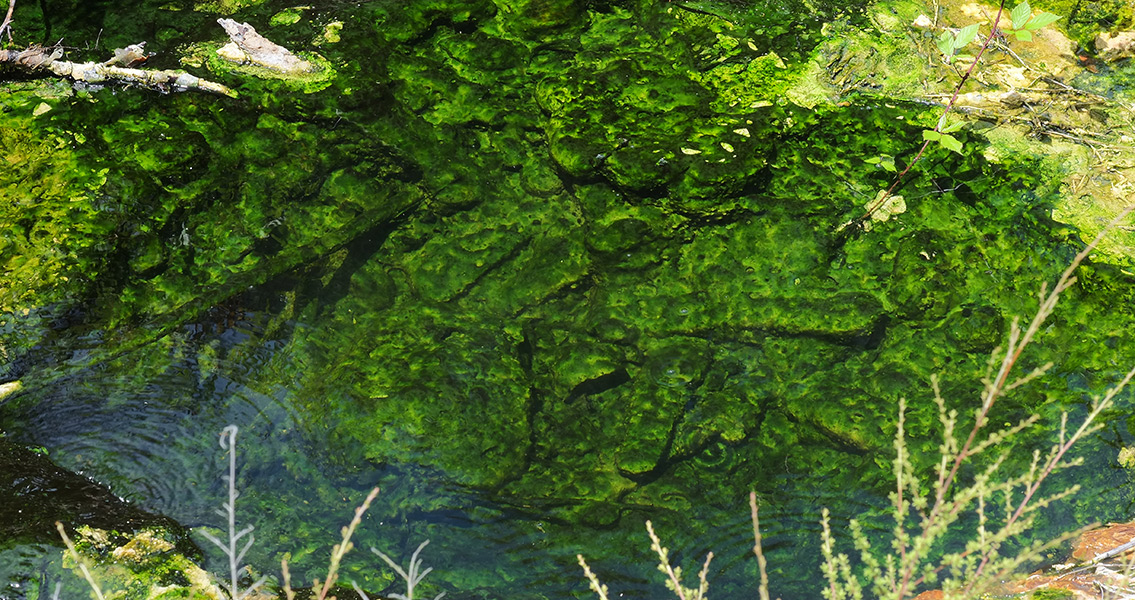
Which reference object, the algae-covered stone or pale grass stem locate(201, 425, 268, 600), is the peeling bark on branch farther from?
the algae-covered stone

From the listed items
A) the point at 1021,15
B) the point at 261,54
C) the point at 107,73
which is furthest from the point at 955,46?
the point at 107,73

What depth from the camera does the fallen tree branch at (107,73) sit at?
10.4ft

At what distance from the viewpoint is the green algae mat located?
2.41m

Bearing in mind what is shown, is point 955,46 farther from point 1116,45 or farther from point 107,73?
point 107,73

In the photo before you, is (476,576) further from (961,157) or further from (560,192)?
(961,157)

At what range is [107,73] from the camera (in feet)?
10.6

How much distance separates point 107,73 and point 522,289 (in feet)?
6.57

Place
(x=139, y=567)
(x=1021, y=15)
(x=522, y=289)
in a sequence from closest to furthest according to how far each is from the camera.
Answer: (x=139, y=567)
(x=1021, y=15)
(x=522, y=289)

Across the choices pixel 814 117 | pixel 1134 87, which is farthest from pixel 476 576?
pixel 1134 87

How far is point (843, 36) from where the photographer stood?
374 centimetres

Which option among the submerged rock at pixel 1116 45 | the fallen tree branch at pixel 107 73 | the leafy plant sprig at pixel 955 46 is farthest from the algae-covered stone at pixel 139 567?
the submerged rock at pixel 1116 45

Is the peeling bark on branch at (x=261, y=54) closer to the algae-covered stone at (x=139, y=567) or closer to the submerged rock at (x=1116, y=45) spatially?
the algae-covered stone at (x=139, y=567)

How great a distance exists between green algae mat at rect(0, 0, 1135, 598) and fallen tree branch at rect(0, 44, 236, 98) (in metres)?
0.08

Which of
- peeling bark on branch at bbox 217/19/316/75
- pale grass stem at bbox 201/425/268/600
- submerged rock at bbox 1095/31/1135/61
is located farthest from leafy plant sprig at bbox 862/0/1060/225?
peeling bark on branch at bbox 217/19/316/75
